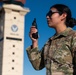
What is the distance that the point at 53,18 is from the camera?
196 inches

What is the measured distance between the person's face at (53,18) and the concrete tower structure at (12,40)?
6002 centimetres

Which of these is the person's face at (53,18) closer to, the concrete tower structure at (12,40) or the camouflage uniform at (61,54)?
the camouflage uniform at (61,54)

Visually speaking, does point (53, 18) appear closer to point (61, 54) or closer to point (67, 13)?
point (67, 13)

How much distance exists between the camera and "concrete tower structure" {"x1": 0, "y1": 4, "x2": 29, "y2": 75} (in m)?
65.8

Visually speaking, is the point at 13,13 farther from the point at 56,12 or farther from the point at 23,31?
the point at 56,12

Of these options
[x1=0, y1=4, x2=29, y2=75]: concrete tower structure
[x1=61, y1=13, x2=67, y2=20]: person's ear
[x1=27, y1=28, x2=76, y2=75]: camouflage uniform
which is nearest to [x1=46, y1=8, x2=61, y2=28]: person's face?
[x1=61, y1=13, x2=67, y2=20]: person's ear

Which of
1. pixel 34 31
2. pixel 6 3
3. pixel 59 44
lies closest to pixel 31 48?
pixel 34 31

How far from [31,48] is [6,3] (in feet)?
216

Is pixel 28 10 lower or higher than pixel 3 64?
higher

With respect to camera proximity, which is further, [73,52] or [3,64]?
[3,64]

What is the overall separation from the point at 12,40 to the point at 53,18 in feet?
200

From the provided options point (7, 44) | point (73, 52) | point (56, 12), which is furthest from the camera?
point (7, 44)

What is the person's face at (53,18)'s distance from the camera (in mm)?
4922

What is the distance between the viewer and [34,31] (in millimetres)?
5086
